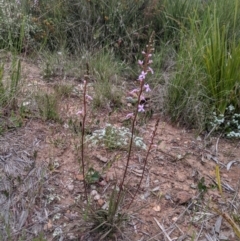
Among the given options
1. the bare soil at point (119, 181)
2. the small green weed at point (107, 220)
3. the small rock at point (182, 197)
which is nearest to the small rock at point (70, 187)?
the bare soil at point (119, 181)

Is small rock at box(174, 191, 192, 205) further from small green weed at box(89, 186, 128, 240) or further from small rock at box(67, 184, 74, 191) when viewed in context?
small rock at box(67, 184, 74, 191)

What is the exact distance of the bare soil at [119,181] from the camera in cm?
211

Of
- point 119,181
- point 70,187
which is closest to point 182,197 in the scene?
point 119,181

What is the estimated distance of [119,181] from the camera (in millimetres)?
2354

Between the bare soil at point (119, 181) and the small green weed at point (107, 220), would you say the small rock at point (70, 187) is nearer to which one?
the bare soil at point (119, 181)

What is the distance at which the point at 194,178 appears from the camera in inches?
98.1

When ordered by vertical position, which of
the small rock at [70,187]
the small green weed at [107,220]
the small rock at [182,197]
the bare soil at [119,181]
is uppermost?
the small green weed at [107,220]

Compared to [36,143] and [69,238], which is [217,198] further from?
[36,143]

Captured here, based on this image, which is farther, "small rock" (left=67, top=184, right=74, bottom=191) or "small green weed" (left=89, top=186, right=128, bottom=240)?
"small rock" (left=67, top=184, right=74, bottom=191)

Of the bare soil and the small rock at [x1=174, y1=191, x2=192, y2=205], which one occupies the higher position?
the small rock at [x1=174, y1=191, x2=192, y2=205]

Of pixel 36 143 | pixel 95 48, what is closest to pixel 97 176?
pixel 36 143

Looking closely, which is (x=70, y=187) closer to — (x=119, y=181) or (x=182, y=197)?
(x=119, y=181)

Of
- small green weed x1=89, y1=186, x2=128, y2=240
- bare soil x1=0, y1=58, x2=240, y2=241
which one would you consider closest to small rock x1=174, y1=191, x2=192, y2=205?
bare soil x1=0, y1=58, x2=240, y2=241

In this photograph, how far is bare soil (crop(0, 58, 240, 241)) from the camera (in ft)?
6.91
